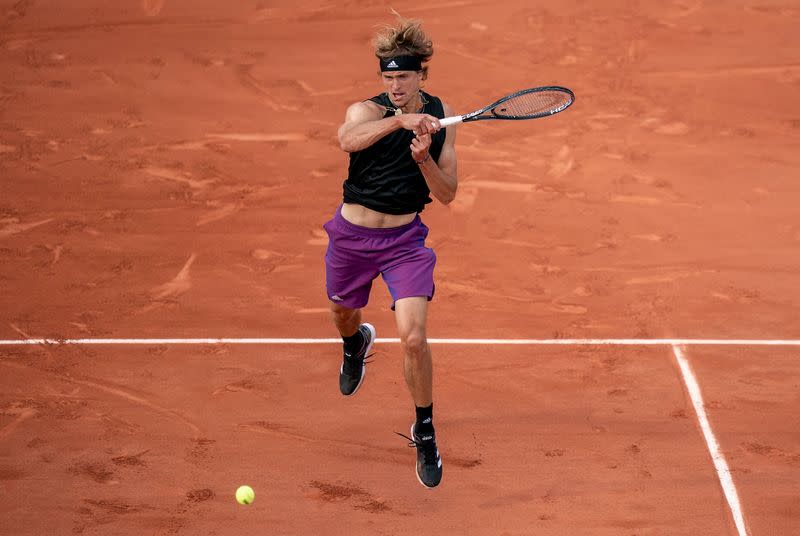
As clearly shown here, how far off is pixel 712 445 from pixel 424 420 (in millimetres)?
1890

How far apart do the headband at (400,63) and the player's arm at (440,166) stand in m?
0.45

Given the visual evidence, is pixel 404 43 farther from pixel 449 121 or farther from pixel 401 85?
pixel 449 121

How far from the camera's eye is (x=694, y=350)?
8.20 meters

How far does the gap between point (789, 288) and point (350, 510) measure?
4200 millimetres

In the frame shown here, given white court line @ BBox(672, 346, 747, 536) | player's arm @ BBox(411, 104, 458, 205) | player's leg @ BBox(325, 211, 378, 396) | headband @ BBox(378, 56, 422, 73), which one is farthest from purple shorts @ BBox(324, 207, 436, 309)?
white court line @ BBox(672, 346, 747, 536)

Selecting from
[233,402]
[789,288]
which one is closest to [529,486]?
[233,402]

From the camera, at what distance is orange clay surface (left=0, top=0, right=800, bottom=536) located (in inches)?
271

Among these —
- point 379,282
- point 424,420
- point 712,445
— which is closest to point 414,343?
point 424,420

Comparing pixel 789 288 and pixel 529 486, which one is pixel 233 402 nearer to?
pixel 529 486

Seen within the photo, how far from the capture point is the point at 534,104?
22.2 ft

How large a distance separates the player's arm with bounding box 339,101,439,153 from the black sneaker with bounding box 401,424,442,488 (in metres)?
1.75

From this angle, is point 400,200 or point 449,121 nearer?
point 449,121

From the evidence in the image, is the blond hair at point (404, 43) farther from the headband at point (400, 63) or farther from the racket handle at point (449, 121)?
the racket handle at point (449, 121)

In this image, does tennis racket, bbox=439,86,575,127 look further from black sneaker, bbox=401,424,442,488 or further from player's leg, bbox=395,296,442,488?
black sneaker, bbox=401,424,442,488
